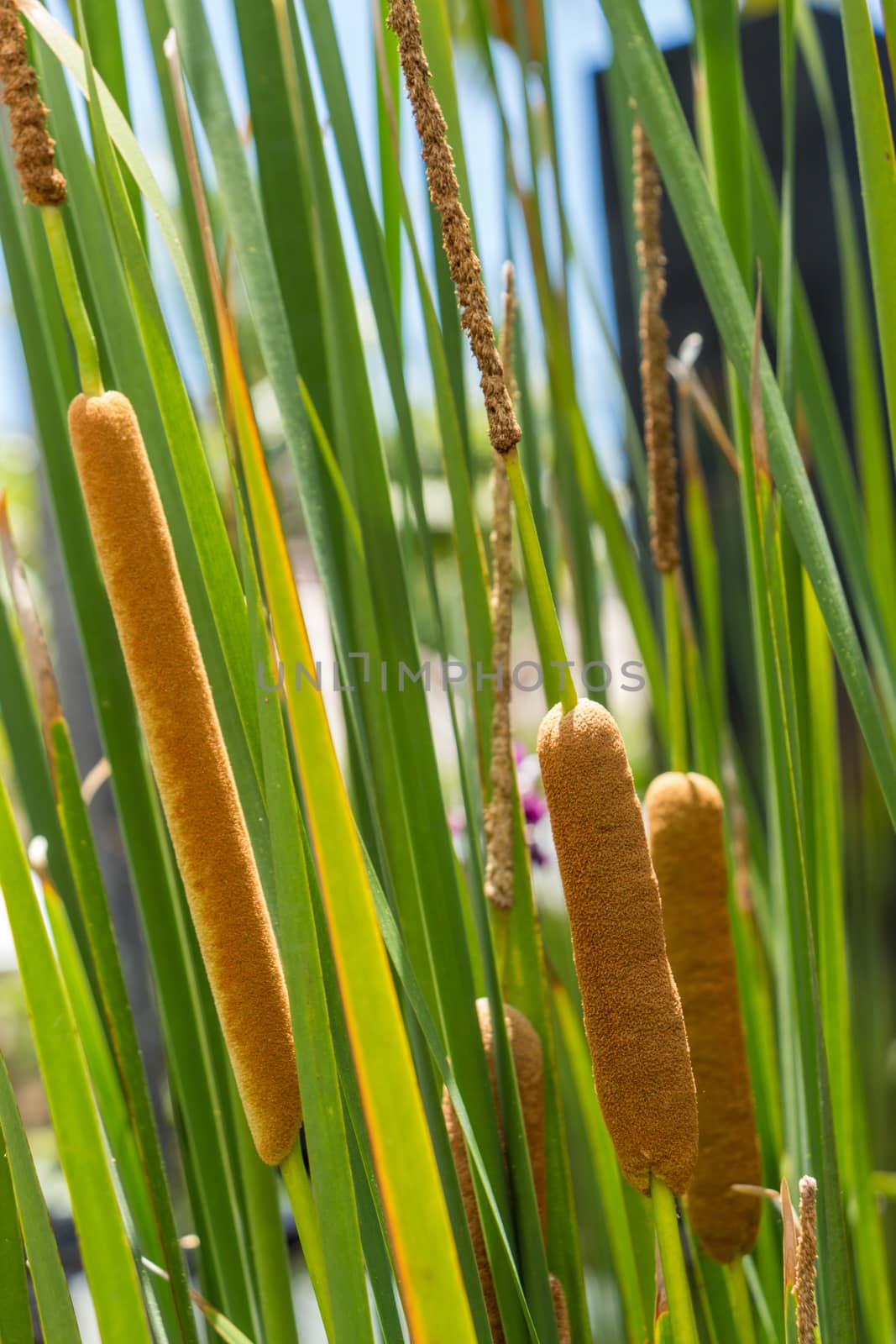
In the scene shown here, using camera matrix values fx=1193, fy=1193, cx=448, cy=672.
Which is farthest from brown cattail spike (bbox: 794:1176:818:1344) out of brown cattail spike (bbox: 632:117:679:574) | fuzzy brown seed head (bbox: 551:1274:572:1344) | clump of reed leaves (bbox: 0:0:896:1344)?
brown cattail spike (bbox: 632:117:679:574)

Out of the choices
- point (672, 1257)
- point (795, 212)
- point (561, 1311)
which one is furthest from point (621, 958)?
point (795, 212)

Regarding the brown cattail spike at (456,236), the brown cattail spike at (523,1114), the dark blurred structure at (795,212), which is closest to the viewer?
the brown cattail spike at (456,236)

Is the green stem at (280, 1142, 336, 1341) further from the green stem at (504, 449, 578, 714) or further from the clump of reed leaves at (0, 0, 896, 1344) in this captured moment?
the green stem at (504, 449, 578, 714)

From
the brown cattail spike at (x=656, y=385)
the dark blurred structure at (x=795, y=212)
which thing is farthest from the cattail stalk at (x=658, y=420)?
the dark blurred structure at (x=795, y=212)

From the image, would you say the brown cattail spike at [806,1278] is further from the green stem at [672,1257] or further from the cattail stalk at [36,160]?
the cattail stalk at [36,160]

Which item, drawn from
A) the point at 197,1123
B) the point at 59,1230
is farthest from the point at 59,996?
the point at 59,1230

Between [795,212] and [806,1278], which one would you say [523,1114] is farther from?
[795,212]
